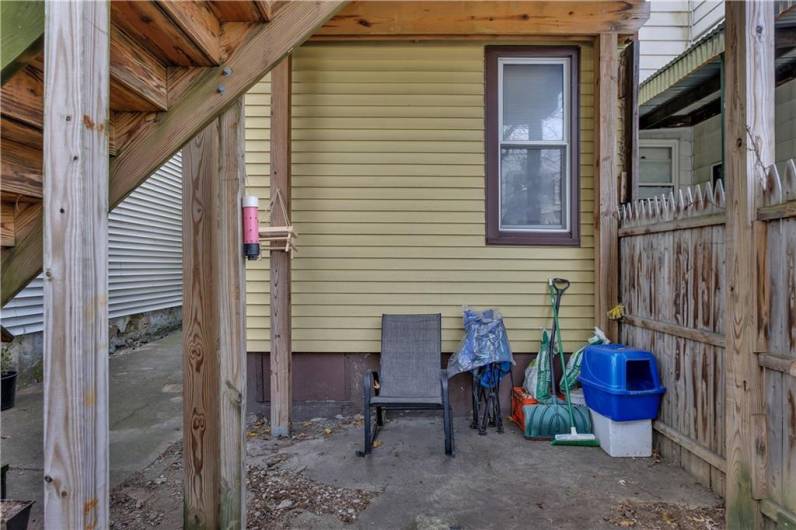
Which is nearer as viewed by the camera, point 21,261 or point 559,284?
point 21,261

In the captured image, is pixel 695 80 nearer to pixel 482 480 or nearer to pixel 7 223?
pixel 482 480

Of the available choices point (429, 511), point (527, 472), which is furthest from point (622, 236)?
point (429, 511)

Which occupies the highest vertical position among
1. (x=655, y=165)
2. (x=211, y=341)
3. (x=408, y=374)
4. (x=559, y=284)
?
(x=655, y=165)

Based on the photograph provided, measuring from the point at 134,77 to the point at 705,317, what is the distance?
119 inches

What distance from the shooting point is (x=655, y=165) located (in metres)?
5.75

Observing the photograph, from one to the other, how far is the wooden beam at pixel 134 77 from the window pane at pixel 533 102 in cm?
285

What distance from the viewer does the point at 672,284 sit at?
111 inches

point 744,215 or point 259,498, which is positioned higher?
point 744,215

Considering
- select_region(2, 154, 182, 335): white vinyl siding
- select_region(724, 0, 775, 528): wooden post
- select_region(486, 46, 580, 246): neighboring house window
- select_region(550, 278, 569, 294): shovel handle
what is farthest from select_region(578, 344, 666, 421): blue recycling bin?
select_region(2, 154, 182, 335): white vinyl siding

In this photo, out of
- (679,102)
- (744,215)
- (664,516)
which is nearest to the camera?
(744,215)

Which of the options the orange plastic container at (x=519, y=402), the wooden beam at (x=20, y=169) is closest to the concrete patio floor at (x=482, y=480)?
the orange plastic container at (x=519, y=402)

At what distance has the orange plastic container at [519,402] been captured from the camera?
10.8ft

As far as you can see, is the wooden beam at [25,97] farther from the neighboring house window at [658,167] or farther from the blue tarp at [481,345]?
the neighboring house window at [658,167]

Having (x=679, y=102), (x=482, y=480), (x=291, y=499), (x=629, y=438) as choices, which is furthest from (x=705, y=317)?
(x=679, y=102)
